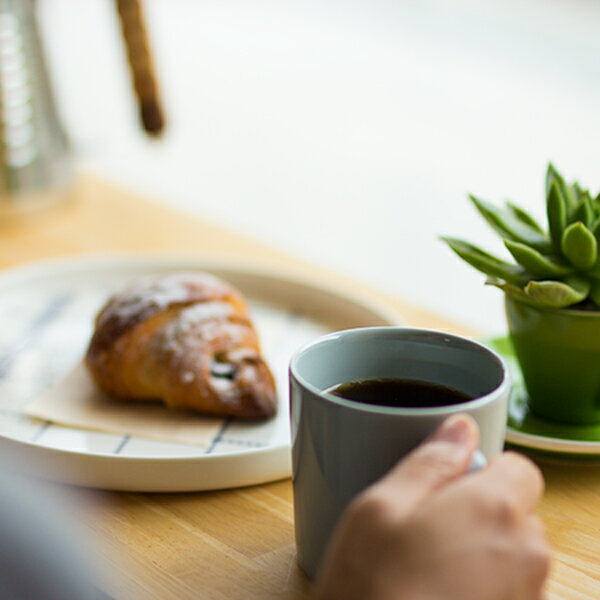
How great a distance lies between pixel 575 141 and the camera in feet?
6.00

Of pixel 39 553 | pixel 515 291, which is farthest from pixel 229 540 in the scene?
pixel 515 291

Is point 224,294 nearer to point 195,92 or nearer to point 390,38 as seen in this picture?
point 390,38

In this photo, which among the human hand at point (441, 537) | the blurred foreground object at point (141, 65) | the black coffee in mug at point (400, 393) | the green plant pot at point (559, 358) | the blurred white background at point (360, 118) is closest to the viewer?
the human hand at point (441, 537)

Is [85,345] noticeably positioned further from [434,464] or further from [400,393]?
[434,464]

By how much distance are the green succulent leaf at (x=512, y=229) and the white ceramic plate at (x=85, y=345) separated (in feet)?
0.62

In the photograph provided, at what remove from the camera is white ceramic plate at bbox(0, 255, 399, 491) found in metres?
0.63

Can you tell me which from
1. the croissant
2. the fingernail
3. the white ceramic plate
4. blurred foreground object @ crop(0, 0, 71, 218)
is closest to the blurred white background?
blurred foreground object @ crop(0, 0, 71, 218)

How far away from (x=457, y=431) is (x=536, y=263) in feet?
0.78

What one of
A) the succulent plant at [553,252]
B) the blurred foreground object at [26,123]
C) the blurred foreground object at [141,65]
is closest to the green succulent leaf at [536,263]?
the succulent plant at [553,252]

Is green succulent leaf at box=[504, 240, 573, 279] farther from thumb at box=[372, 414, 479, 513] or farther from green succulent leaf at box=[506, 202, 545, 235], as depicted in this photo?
thumb at box=[372, 414, 479, 513]

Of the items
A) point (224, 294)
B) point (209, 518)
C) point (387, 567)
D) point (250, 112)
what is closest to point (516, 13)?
point (250, 112)

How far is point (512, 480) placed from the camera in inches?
17.0

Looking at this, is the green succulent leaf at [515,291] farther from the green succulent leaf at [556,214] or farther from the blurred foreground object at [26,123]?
the blurred foreground object at [26,123]

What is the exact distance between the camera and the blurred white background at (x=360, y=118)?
164cm
